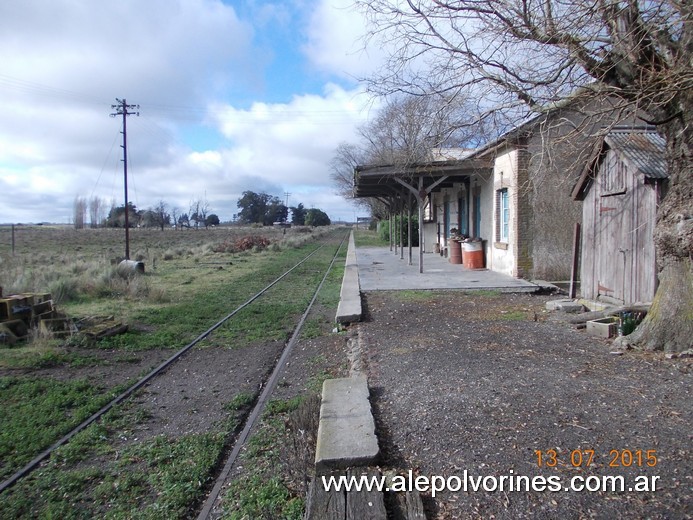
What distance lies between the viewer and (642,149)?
8.38 metres

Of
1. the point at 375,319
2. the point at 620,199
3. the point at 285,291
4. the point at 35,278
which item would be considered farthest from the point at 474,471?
the point at 35,278

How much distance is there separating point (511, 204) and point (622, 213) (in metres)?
5.11

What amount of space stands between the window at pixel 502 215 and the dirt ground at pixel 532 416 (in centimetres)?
726

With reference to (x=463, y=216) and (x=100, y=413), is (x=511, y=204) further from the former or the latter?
(x=100, y=413)

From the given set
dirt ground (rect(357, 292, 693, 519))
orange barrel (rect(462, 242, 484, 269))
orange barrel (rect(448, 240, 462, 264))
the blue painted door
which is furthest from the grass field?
the blue painted door

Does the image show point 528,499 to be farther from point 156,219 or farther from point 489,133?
point 156,219

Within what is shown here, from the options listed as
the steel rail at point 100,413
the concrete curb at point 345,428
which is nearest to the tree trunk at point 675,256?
the concrete curb at point 345,428

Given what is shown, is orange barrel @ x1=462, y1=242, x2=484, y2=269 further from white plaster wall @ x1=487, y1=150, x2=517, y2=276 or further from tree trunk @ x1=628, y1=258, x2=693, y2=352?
tree trunk @ x1=628, y1=258, x2=693, y2=352

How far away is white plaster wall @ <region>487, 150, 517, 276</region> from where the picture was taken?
43.6ft

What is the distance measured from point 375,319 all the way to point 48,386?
16.9 ft

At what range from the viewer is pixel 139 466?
437 cm

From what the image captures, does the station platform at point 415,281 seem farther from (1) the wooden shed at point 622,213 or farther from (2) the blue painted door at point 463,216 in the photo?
(1) the wooden shed at point 622,213

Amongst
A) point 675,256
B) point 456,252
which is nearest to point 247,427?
point 675,256

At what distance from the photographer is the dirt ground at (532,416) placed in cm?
319
